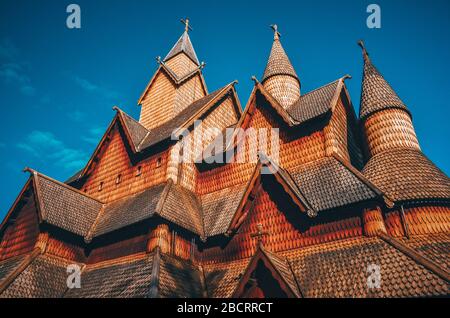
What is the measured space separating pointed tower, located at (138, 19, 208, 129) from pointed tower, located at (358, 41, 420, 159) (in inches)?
443

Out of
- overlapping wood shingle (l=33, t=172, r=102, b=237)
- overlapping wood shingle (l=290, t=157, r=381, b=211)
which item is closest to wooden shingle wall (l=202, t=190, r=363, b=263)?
overlapping wood shingle (l=290, t=157, r=381, b=211)

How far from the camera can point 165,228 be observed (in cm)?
1322

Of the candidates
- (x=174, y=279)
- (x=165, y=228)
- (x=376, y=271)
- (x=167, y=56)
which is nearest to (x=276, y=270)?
(x=376, y=271)

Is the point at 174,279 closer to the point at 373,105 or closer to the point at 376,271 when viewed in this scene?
the point at 376,271

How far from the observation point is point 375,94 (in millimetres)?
15867

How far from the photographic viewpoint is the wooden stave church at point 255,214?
1020 centimetres

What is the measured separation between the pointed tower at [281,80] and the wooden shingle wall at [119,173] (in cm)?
832

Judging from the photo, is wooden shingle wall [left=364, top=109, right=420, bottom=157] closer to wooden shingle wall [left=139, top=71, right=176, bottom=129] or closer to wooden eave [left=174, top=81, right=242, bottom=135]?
wooden eave [left=174, top=81, right=242, bottom=135]

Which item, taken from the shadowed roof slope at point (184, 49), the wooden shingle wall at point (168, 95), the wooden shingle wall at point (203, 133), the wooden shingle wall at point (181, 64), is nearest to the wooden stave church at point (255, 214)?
the wooden shingle wall at point (203, 133)

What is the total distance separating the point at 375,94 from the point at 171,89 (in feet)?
42.2

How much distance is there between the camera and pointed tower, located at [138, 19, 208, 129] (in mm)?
22312

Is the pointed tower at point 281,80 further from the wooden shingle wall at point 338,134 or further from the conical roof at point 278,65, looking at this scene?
the wooden shingle wall at point 338,134
